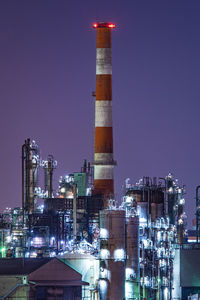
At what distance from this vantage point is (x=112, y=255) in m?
40.4

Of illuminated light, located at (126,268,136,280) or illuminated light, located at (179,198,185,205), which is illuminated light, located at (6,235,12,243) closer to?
illuminated light, located at (126,268,136,280)

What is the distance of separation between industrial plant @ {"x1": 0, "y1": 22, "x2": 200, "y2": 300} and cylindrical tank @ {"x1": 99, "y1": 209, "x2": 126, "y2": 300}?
4 centimetres

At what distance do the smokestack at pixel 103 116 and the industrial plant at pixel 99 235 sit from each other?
0.20 ft

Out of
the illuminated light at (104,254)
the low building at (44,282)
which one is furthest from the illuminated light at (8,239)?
the low building at (44,282)

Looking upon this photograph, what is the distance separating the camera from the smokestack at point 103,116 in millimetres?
58281

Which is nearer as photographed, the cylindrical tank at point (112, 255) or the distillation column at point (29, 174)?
the cylindrical tank at point (112, 255)

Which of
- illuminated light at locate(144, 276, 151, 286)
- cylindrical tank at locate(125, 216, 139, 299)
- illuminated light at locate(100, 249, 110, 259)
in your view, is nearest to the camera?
illuminated light at locate(100, 249, 110, 259)

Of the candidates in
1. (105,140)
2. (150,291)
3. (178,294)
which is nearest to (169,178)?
(105,140)

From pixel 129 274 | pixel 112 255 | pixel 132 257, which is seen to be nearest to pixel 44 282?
pixel 112 255

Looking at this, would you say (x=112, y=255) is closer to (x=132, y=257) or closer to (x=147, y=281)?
(x=132, y=257)

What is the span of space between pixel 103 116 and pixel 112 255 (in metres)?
19.0

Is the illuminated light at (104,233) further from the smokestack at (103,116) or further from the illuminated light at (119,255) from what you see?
the smokestack at (103,116)

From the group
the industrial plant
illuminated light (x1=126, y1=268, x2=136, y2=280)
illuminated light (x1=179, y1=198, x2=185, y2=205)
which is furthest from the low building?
illuminated light (x1=179, y1=198, x2=185, y2=205)

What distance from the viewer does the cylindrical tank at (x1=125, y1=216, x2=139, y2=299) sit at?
4181cm
